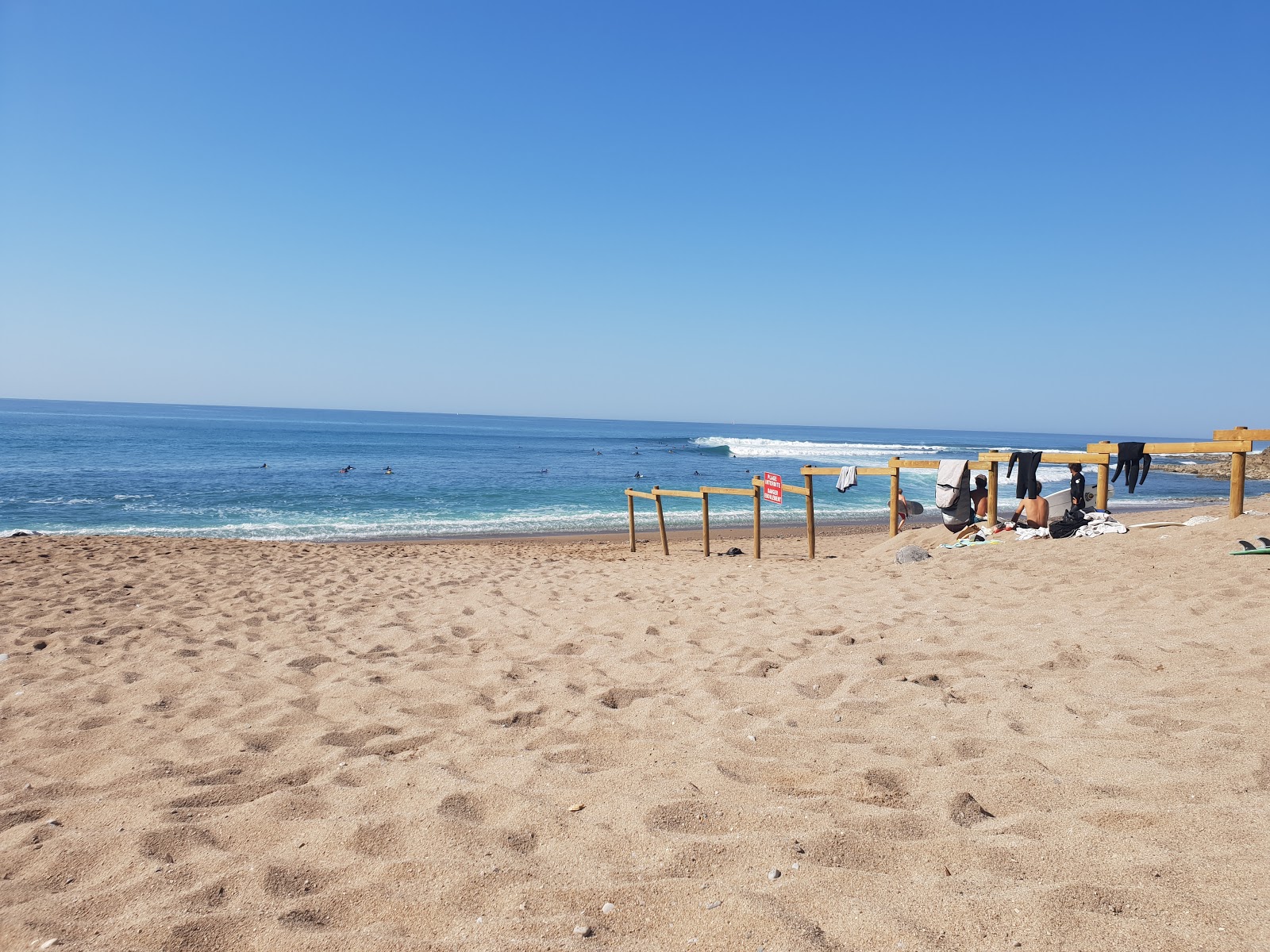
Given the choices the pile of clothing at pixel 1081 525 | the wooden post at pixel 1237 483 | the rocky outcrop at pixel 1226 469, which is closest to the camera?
the wooden post at pixel 1237 483

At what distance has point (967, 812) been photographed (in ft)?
7.97

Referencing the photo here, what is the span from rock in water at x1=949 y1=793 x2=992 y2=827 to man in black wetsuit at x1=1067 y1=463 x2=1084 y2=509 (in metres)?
8.72

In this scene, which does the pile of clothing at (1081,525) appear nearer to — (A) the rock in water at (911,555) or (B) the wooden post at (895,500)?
(A) the rock in water at (911,555)

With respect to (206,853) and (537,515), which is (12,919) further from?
(537,515)

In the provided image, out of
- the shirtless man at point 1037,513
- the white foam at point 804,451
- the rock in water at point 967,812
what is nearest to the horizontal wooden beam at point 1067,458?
the shirtless man at point 1037,513

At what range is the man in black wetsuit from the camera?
980 cm

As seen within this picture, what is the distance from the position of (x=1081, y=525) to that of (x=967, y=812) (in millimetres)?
8323

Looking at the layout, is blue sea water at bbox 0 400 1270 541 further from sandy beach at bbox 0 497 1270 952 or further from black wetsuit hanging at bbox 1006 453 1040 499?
sandy beach at bbox 0 497 1270 952

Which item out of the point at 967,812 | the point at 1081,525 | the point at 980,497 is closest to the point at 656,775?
the point at 967,812

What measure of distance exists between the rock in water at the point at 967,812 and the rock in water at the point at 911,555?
21.2 ft

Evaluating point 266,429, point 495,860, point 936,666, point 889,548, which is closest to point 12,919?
point 495,860

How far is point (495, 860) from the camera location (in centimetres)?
222

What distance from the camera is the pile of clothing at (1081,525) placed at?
8.99 meters

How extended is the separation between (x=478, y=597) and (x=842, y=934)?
566 cm
